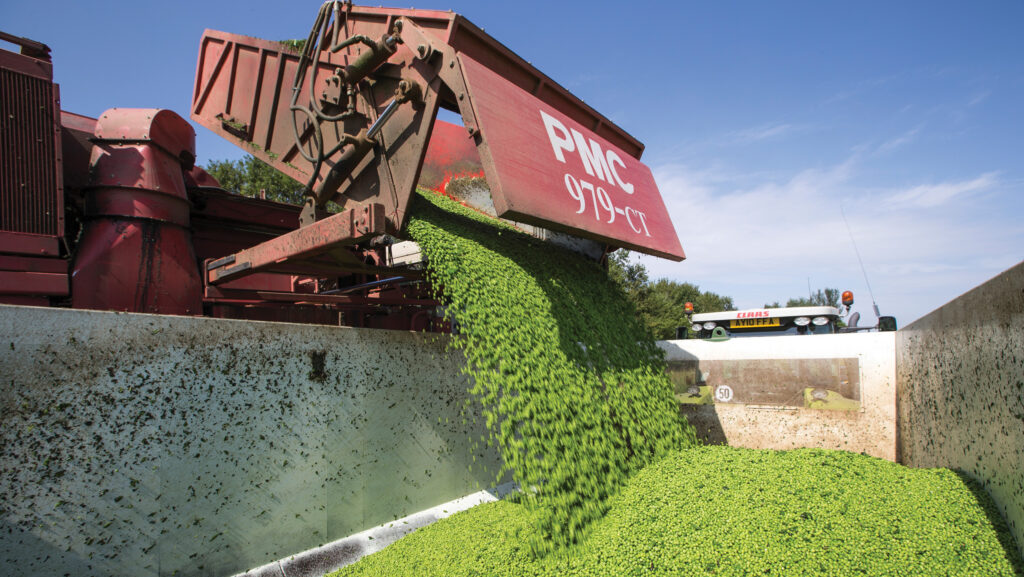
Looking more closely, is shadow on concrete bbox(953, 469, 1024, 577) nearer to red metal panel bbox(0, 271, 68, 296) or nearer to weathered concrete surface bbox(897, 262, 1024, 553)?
weathered concrete surface bbox(897, 262, 1024, 553)

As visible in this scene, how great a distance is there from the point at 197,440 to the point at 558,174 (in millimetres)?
2287

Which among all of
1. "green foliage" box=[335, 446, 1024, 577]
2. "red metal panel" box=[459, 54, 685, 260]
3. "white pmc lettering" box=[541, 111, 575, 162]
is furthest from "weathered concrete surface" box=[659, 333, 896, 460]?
"white pmc lettering" box=[541, 111, 575, 162]

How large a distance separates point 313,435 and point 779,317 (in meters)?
4.24

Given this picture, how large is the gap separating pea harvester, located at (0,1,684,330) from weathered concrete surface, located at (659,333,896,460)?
4.00 feet

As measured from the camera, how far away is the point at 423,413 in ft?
11.2

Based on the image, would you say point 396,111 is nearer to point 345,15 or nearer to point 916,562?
point 345,15

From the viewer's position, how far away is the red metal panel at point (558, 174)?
8.30 ft

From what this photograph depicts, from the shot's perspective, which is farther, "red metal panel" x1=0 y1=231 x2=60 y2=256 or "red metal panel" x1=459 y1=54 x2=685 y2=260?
"red metal panel" x1=459 y1=54 x2=685 y2=260

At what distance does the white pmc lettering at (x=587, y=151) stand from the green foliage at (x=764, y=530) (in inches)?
72.7

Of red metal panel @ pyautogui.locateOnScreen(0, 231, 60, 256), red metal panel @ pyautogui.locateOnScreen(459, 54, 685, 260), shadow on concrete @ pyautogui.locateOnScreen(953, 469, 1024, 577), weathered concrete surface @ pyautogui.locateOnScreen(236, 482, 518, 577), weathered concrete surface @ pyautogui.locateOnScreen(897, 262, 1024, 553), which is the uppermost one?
red metal panel @ pyautogui.locateOnScreen(459, 54, 685, 260)

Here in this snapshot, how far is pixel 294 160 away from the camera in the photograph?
3.20 meters

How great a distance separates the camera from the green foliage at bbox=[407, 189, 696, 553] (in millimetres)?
2377

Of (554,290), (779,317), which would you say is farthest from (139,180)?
(779,317)

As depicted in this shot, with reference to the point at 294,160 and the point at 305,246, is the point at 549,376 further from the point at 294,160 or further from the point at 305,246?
the point at 294,160
